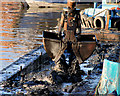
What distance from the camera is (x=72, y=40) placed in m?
9.33

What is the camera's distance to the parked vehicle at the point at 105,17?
19.0 metres

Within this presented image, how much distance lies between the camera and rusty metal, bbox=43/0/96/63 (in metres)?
9.23

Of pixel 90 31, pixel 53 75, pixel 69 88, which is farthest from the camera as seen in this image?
pixel 90 31

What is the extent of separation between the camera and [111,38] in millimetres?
15883

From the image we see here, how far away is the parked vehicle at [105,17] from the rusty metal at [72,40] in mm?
9577

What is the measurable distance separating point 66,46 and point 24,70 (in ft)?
5.89

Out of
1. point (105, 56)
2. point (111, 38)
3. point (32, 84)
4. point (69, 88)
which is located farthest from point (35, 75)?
point (111, 38)

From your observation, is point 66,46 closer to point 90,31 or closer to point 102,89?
point 102,89

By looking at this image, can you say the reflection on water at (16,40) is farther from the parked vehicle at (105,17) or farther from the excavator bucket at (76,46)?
the parked vehicle at (105,17)

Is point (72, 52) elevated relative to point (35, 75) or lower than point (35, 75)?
elevated

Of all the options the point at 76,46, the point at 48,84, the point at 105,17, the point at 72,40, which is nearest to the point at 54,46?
the point at 72,40

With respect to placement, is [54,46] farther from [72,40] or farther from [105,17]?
[105,17]

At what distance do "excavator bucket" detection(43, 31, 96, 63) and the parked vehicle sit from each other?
9.40m

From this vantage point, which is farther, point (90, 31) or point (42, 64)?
point (90, 31)
